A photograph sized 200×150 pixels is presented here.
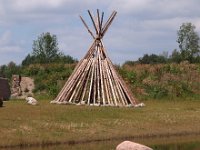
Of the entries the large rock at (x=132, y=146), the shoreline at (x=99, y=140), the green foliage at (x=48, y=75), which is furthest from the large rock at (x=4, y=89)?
the large rock at (x=132, y=146)

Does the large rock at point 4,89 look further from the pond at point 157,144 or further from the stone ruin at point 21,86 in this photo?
the pond at point 157,144

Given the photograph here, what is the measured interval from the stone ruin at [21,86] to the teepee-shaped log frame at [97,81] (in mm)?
12291

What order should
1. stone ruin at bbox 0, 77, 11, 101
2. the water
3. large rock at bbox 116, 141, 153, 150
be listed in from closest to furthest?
large rock at bbox 116, 141, 153, 150 → the water → stone ruin at bbox 0, 77, 11, 101

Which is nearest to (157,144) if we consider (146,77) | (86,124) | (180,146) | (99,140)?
(180,146)

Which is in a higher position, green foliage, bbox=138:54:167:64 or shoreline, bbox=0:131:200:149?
green foliage, bbox=138:54:167:64

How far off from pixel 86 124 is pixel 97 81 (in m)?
11.9

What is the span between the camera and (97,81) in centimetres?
3850

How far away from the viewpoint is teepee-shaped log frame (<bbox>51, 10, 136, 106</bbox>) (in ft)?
123

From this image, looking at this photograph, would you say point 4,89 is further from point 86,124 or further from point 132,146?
point 132,146

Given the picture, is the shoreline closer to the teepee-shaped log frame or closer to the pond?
the pond

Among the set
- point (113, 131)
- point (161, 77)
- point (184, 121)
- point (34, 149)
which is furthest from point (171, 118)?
point (161, 77)

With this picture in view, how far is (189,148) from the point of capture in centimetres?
2311

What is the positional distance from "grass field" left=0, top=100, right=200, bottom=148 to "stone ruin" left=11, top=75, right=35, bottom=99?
19.0 m

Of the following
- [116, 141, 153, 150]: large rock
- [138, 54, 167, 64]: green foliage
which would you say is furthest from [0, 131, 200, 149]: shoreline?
[138, 54, 167, 64]: green foliage
